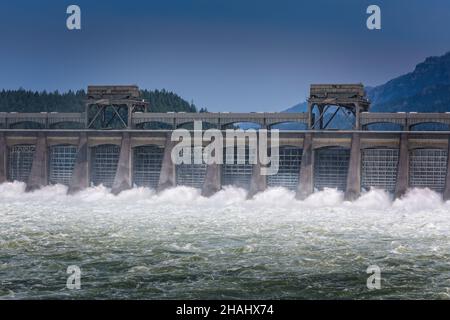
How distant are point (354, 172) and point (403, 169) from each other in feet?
16.2

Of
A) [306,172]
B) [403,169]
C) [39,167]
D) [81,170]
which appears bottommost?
[81,170]

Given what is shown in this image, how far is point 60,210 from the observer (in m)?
60.7

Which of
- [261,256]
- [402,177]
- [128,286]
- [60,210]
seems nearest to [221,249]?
[261,256]

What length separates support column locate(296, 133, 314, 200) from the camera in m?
66.9

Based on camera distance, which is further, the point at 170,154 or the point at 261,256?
the point at 170,154

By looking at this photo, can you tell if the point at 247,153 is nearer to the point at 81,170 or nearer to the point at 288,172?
the point at 288,172

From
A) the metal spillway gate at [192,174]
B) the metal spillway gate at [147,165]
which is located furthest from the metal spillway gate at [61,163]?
the metal spillway gate at [192,174]

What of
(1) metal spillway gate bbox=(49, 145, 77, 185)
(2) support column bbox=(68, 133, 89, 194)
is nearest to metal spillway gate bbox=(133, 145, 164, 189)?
(2) support column bbox=(68, 133, 89, 194)

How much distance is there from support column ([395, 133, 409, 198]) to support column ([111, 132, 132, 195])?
99.6 feet

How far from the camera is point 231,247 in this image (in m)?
40.7

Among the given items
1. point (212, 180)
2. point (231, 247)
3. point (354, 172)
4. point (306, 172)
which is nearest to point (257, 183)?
point (212, 180)

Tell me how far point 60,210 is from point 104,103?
21.1m

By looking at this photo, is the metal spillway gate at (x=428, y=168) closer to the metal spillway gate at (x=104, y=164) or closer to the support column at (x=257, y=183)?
the support column at (x=257, y=183)
